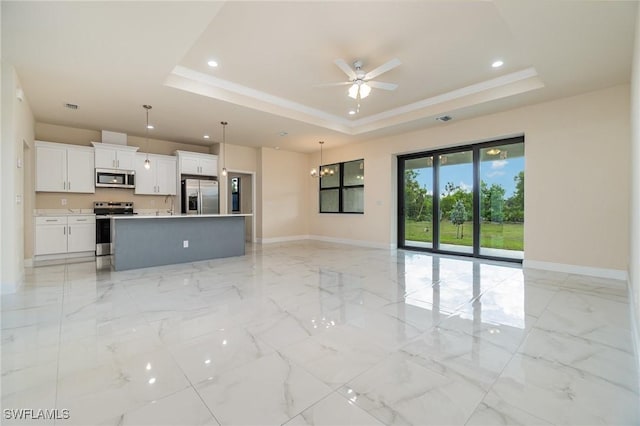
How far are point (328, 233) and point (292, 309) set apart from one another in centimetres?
565

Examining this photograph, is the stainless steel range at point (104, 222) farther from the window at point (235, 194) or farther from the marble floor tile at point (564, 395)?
the marble floor tile at point (564, 395)

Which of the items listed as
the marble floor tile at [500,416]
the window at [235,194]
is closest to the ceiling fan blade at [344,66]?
the marble floor tile at [500,416]

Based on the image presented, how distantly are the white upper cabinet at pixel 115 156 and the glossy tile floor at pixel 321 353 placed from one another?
3.21m

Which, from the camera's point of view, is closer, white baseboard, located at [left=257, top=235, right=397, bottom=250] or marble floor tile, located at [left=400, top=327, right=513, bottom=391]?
marble floor tile, located at [left=400, top=327, right=513, bottom=391]

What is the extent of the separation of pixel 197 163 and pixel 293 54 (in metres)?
4.63

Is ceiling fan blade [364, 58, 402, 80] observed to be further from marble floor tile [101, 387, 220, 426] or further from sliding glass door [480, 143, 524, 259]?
marble floor tile [101, 387, 220, 426]

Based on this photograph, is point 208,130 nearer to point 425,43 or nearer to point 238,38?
point 238,38

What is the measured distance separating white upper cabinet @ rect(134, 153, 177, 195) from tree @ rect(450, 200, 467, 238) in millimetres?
6601

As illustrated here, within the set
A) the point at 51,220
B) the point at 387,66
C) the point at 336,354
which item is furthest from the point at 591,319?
the point at 51,220

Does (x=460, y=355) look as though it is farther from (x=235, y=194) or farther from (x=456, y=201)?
(x=235, y=194)

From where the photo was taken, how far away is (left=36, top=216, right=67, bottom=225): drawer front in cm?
531

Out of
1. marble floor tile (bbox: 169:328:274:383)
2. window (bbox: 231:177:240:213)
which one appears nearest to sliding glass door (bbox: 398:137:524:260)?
marble floor tile (bbox: 169:328:274:383)

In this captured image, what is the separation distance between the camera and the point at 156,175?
6711mm

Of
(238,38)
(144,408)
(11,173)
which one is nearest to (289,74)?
(238,38)
